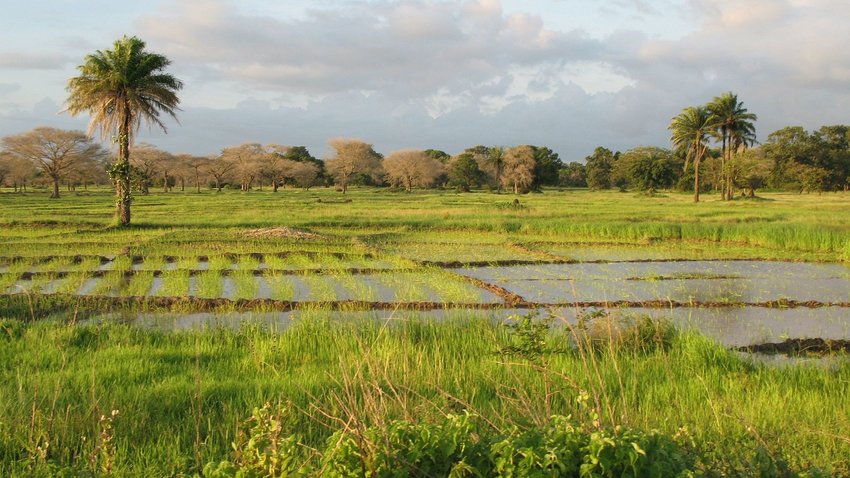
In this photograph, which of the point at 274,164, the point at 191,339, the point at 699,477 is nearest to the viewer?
the point at 699,477

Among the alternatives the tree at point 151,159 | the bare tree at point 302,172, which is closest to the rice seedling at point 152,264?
the tree at point 151,159

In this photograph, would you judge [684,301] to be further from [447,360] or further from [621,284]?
[447,360]

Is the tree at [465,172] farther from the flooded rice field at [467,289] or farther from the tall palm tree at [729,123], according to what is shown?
the flooded rice field at [467,289]

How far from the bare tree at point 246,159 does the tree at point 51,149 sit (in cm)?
1698

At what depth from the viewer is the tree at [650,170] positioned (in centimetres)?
4941

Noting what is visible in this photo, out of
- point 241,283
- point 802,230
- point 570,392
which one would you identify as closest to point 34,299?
point 241,283

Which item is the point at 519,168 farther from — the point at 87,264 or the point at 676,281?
the point at 87,264

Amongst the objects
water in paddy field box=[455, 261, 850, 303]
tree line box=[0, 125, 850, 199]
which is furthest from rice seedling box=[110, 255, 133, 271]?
tree line box=[0, 125, 850, 199]

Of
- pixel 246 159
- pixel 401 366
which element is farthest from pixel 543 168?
pixel 401 366

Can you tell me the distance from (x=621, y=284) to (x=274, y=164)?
59591 mm

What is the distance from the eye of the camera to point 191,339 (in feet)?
19.9

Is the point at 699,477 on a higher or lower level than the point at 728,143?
lower

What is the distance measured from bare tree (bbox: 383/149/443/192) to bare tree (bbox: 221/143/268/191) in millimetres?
13450

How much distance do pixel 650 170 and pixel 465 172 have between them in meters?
21.0
